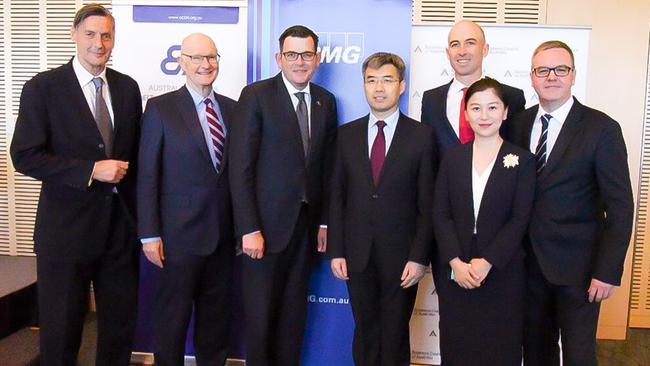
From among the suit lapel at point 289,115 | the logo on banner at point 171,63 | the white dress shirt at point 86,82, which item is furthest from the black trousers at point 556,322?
the logo on banner at point 171,63

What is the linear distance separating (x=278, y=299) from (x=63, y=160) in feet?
3.93

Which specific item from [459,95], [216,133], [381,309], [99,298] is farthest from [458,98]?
[99,298]

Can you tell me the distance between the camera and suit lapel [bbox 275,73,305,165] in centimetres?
251

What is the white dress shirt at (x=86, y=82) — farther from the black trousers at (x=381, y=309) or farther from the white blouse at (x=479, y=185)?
the white blouse at (x=479, y=185)

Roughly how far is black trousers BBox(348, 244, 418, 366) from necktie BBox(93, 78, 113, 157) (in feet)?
4.27

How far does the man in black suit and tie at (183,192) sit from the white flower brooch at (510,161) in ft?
4.20

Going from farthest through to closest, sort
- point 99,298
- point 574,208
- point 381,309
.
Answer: point 99,298 < point 381,309 < point 574,208

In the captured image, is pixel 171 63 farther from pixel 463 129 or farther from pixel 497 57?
pixel 497 57

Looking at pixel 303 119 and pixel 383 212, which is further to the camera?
pixel 303 119

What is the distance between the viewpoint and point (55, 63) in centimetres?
410

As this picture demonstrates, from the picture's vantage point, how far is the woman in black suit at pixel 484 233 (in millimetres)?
2141

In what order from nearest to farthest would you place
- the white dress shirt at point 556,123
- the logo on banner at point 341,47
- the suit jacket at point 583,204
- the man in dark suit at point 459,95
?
the suit jacket at point 583,204
the white dress shirt at point 556,123
the man in dark suit at point 459,95
the logo on banner at point 341,47

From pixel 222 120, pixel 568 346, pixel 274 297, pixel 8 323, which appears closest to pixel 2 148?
pixel 8 323

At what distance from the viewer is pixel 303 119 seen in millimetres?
2584
